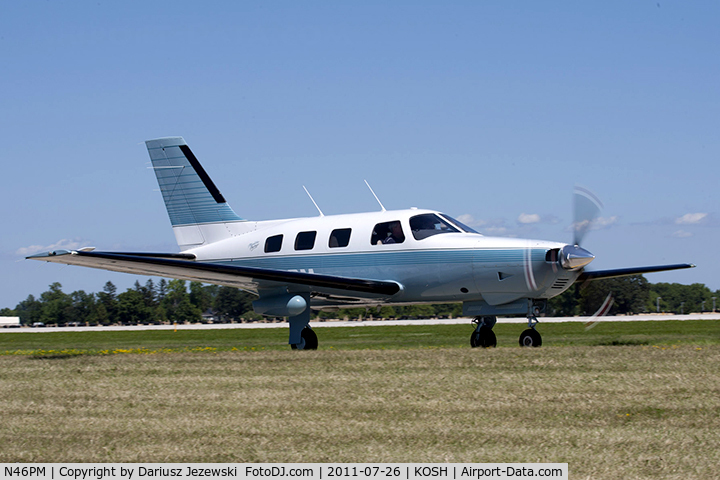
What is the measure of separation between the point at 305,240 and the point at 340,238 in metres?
1.01

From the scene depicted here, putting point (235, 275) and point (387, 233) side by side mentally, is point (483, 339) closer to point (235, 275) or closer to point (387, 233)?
A: point (387, 233)

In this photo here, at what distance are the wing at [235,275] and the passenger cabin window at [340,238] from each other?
1.08m

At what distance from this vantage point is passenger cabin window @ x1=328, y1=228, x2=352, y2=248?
714 inches

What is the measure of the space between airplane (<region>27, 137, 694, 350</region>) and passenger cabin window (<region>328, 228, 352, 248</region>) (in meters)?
0.03

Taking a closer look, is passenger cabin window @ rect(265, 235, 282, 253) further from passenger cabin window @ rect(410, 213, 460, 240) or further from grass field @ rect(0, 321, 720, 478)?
grass field @ rect(0, 321, 720, 478)

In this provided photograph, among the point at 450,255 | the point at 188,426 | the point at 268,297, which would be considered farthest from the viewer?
the point at 268,297

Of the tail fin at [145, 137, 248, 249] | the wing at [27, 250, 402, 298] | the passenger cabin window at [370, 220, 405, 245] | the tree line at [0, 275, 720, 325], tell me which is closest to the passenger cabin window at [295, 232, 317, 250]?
the wing at [27, 250, 402, 298]

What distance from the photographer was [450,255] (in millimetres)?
16672

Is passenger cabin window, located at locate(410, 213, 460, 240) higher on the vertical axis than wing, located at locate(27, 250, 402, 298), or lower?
higher

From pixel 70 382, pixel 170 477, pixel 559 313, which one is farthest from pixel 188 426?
pixel 559 313

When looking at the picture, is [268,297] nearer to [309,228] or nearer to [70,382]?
[309,228]

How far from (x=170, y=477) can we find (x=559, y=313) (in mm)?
84121

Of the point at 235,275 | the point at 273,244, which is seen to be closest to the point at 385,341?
the point at 273,244

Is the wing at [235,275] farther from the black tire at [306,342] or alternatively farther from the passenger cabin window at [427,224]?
the passenger cabin window at [427,224]
